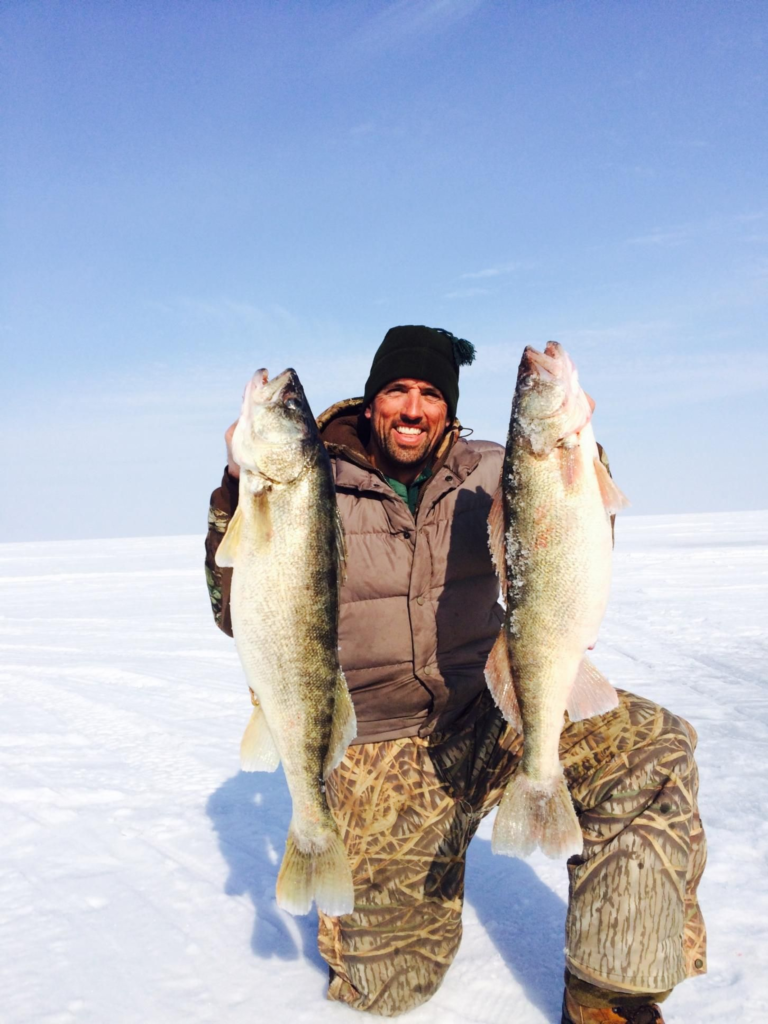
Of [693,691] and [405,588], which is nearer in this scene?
[405,588]

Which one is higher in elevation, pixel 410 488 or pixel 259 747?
pixel 410 488

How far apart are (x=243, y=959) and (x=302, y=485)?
1994mm

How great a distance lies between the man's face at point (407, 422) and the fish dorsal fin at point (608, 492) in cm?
113

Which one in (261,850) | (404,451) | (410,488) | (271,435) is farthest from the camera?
(261,850)

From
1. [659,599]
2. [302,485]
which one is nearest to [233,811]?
[302,485]

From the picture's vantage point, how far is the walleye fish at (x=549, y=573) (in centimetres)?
262

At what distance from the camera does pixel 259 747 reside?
9.27 ft

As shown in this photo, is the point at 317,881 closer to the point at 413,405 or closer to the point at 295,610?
the point at 295,610

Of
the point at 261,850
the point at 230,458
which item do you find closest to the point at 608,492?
the point at 230,458

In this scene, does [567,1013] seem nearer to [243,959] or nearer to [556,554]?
[243,959]

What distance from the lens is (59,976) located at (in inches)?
118

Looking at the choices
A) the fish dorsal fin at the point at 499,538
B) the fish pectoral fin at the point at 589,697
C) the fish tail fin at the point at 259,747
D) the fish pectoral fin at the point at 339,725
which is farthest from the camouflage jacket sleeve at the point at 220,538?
the fish pectoral fin at the point at 589,697

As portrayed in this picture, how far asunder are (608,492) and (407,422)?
123 centimetres

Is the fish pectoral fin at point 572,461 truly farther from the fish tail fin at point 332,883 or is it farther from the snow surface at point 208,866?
the snow surface at point 208,866
